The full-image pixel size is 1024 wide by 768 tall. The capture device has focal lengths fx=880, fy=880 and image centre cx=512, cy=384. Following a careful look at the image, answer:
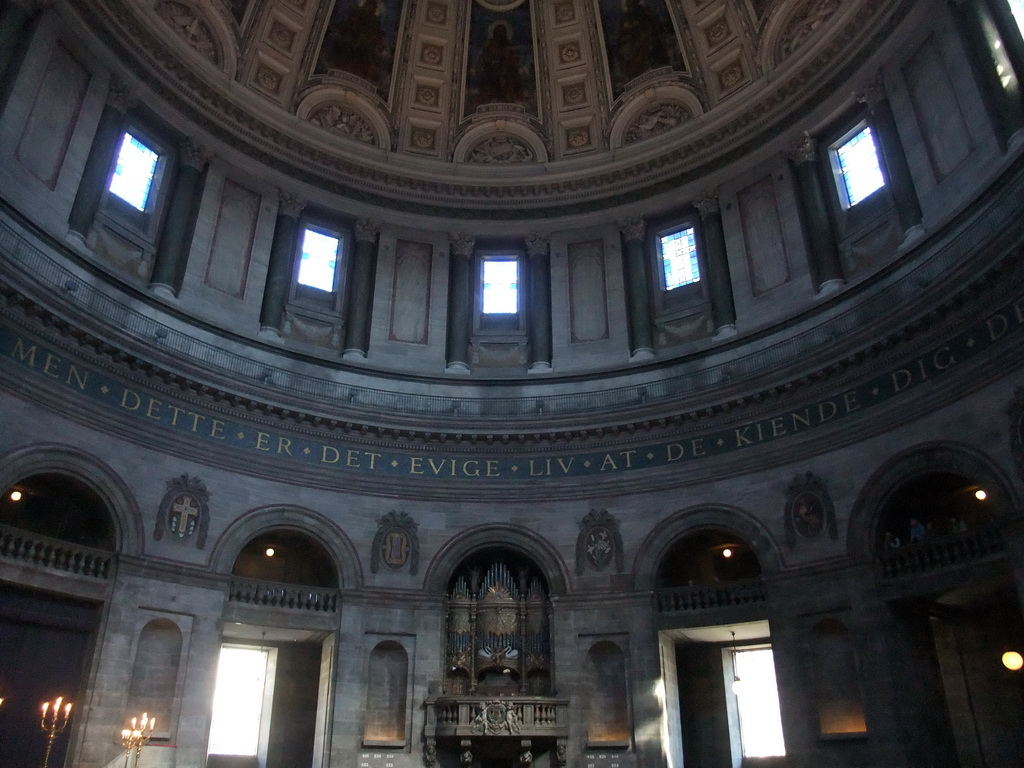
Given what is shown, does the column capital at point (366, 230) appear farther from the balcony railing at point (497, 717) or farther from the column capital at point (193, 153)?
the balcony railing at point (497, 717)

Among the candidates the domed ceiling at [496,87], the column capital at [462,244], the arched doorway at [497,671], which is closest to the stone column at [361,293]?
the domed ceiling at [496,87]

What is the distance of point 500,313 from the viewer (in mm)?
31031

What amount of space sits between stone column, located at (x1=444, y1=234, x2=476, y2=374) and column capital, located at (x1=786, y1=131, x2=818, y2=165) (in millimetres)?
11251

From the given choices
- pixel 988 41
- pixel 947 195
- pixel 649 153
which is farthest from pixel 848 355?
pixel 649 153

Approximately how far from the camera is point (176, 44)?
2709 cm

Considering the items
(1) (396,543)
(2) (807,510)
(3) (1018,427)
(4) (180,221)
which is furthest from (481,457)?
(3) (1018,427)

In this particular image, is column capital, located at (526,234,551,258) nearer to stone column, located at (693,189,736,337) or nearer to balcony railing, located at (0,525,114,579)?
stone column, located at (693,189,736,337)

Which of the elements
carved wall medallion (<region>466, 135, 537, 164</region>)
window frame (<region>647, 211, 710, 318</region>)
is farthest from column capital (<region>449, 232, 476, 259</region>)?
window frame (<region>647, 211, 710, 318</region>)

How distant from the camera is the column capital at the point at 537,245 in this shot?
31344 mm

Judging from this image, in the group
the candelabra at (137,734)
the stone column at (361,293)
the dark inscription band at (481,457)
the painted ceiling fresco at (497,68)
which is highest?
the painted ceiling fresco at (497,68)

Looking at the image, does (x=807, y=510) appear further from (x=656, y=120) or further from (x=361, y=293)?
(x=656, y=120)

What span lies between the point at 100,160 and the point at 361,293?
8751mm

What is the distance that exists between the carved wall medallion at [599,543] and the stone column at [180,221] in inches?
548

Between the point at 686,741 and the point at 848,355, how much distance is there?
11.9 metres
